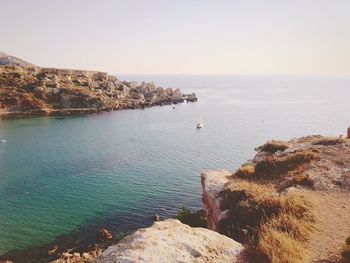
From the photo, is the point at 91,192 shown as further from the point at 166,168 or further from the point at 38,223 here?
the point at 166,168

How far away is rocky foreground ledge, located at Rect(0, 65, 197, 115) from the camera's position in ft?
403

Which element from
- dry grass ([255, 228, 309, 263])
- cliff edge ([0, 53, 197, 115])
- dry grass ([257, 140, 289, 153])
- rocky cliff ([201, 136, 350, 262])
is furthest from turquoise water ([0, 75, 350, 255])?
dry grass ([255, 228, 309, 263])

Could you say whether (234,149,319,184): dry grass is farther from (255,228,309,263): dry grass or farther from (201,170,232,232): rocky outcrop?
(255,228,309,263): dry grass

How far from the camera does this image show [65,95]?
438ft

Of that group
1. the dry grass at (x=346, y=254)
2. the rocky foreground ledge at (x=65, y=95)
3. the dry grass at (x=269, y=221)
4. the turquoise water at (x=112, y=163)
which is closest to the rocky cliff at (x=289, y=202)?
the dry grass at (x=269, y=221)

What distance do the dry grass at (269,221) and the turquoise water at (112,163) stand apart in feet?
59.9

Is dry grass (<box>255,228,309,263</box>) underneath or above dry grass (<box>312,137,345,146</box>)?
underneath

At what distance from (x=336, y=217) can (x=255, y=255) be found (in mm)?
8164

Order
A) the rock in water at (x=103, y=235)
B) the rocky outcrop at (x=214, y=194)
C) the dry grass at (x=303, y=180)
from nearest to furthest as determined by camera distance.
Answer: the rocky outcrop at (x=214, y=194) < the dry grass at (x=303, y=180) < the rock in water at (x=103, y=235)

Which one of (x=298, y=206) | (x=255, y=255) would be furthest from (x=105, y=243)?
(x=255, y=255)

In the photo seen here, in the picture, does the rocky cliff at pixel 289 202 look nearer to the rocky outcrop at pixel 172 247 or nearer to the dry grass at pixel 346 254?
the dry grass at pixel 346 254

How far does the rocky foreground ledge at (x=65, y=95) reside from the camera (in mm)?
122875

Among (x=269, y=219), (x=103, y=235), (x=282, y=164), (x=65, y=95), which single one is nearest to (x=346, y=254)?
(x=269, y=219)

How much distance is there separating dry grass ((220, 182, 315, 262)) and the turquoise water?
1826cm
